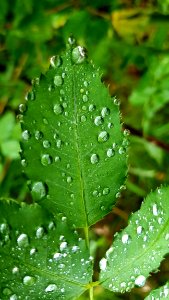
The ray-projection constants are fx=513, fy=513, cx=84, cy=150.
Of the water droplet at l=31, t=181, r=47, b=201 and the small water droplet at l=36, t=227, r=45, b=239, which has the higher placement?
the water droplet at l=31, t=181, r=47, b=201

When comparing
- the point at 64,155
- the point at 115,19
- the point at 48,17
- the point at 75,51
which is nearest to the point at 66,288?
the point at 64,155

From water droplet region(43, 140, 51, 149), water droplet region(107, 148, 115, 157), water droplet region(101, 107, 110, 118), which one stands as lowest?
water droplet region(107, 148, 115, 157)

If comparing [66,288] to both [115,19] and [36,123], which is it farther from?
[115,19]

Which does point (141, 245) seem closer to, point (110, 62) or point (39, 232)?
point (39, 232)

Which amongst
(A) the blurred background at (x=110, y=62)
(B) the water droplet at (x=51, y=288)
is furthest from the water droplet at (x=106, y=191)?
(A) the blurred background at (x=110, y=62)

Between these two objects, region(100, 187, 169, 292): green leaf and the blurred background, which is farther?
the blurred background

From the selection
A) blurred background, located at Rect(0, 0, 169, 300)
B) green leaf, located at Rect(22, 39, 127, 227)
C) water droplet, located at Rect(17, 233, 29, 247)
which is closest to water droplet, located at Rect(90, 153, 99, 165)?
green leaf, located at Rect(22, 39, 127, 227)

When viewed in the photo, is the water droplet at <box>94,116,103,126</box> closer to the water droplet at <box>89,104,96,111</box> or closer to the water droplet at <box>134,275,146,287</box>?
the water droplet at <box>89,104,96,111</box>
